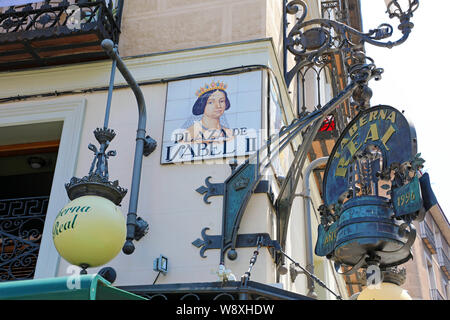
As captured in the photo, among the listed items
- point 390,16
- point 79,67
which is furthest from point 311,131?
point 79,67

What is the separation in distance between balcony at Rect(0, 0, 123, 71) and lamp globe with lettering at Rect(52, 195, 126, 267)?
3230mm

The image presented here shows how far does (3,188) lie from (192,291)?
704 cm

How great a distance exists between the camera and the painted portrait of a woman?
7.26 m

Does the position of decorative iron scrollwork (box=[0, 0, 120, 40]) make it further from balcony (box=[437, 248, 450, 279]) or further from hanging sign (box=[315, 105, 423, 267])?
balcony (box=[437, 248, 450, 279])

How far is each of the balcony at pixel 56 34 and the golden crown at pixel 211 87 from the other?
1395 mm

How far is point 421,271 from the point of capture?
2558 centimetres

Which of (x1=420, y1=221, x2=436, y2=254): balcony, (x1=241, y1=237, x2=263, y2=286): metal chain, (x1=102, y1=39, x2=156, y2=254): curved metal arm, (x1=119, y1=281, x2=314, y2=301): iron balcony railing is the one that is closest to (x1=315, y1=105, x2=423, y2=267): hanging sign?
(x1=241, y1=237, x2=263, y2=286): metal chain

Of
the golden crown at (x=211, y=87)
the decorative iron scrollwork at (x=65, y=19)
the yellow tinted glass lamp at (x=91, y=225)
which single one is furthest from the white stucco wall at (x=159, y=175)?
the yellow tinted glass lamp at (x=91, y=225)

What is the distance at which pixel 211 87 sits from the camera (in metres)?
7.61

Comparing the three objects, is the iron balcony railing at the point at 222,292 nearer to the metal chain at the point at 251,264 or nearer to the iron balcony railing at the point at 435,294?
the metal chain at the point at 251,264

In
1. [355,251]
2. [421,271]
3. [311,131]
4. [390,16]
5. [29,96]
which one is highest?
[421,271]

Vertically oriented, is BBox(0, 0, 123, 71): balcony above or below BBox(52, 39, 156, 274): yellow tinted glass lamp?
above

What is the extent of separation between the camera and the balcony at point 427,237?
26922mm

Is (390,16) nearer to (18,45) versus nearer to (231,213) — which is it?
(231,213)
